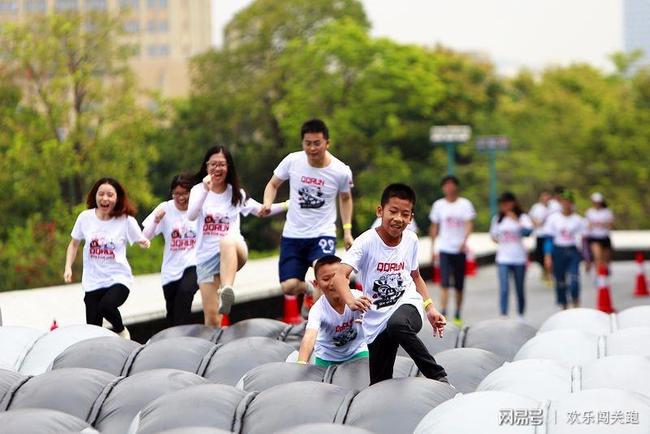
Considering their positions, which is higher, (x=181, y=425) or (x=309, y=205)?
(x=309, y=205)

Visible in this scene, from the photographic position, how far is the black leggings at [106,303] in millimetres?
13219

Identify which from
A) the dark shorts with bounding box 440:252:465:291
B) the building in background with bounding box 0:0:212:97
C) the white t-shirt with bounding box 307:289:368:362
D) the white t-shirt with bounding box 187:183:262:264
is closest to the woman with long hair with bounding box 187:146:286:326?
Result: the white t-shirt with bounding box 187:183:262:264

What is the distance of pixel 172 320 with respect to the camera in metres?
14.1

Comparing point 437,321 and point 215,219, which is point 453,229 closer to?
point 215,219

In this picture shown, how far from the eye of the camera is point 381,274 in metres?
9.71

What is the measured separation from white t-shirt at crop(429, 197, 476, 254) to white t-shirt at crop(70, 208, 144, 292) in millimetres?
5797

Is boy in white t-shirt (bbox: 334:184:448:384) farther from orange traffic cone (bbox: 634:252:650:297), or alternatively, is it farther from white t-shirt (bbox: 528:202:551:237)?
orange traffic cone (bbox: 634:252:650:297)

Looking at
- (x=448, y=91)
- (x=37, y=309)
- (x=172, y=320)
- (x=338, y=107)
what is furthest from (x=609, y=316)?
(x=448, y=91)

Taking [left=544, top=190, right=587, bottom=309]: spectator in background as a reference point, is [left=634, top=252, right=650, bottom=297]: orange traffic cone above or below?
below

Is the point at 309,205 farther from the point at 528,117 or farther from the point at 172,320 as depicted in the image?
the point at 528,117

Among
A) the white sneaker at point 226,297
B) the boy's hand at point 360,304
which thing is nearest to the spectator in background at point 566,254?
the white sneaker at point 226,297

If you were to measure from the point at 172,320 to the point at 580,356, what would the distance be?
4627 millimetres

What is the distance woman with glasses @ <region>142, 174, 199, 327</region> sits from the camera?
45.9 ft

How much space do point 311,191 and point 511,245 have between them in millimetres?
5535
